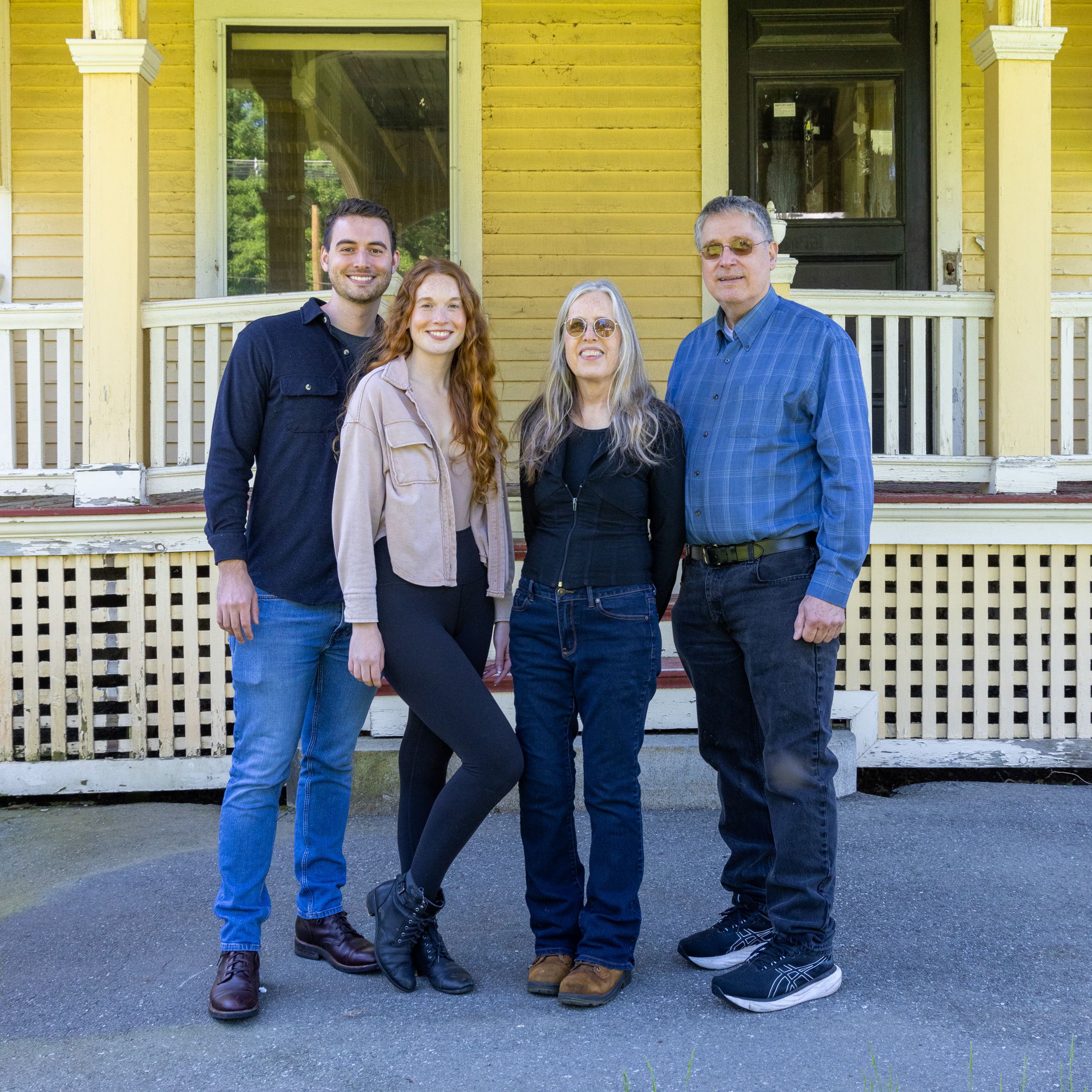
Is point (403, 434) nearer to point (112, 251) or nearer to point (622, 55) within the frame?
point (112, 251)

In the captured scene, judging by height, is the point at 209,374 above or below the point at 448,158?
below

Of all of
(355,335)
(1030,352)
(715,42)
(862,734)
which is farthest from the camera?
(715,42)

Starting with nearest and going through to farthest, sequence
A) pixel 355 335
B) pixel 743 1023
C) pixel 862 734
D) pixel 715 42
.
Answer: pixel 743 1023 → pixel 355 335 → pixel 862 734 → pixel 715 42

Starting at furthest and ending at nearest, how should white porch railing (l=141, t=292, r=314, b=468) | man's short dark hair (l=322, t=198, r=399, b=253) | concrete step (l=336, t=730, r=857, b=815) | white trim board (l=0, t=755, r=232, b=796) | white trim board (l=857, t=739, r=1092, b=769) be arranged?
white porch railing (l=141, t=292, r=314, b=468) < white trim board (l=857, t=739, r=1092, b=769) < white trim board (l=0, t=755, r=232, b=796) < concrete step (l=336, t=730, r=857, b=815) < man's short dark hair (l=322, t=198, r=399, b=253)

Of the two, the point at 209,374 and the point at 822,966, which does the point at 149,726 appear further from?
the point at 822,966

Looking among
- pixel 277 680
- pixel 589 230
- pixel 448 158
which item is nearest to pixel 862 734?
pixel 277 680

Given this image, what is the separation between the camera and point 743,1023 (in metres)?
2.75

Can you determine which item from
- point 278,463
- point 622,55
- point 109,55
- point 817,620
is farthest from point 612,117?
point 817,620

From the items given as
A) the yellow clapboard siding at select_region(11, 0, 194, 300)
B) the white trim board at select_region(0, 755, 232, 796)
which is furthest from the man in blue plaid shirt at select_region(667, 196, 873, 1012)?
the yellow clapboard siding at select_region(11, 0, 194, 300)

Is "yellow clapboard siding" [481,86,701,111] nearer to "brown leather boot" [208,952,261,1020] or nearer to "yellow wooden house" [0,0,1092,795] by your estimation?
"yellow wooden house" [0,0,1092,795]

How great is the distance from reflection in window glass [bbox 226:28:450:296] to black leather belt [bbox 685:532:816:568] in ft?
14.0

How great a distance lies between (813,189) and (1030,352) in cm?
202

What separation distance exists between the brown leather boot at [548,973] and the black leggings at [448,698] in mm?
337

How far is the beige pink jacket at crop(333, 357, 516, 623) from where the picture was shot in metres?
2.72
